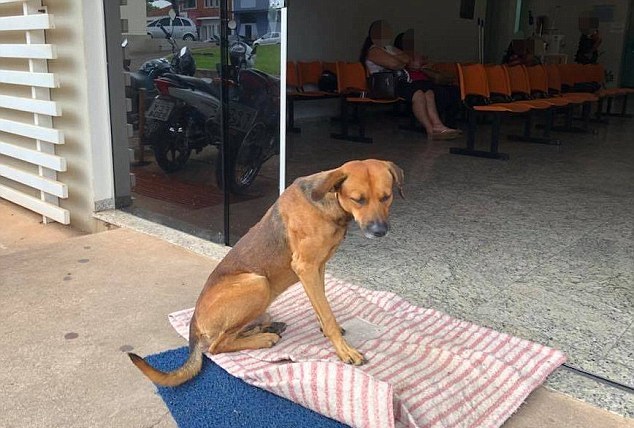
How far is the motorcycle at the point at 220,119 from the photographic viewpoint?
11.8ft

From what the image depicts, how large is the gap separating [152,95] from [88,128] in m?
0.58

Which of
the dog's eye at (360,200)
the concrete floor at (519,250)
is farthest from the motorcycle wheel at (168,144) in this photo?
the dog's eye at (360,200)

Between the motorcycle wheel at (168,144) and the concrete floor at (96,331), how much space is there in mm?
567

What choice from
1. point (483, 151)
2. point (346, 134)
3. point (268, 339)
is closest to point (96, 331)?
point (268, 339)

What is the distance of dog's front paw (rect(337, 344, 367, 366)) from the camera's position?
2.37 metres

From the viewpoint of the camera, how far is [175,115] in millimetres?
4270

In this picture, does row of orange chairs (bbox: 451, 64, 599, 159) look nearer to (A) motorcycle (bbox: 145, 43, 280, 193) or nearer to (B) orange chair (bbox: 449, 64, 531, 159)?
(B) orange chair (bbox: 449, 64, 531, 159)

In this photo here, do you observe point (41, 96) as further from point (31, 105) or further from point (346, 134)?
point (346, 134)

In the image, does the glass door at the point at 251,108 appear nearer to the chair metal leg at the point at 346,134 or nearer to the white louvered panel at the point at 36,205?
the white louvered panel at the point at 36,205

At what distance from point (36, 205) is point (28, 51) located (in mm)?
1322

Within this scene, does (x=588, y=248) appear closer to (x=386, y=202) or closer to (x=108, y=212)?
(x=386, y=202)

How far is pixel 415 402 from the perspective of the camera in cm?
218

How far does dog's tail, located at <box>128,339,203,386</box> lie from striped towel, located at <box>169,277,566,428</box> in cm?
11

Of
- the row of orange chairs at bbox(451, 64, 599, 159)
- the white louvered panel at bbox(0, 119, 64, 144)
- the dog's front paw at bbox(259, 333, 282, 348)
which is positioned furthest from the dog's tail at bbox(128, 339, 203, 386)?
the row of orange chairs at bbox(451, 64, 599, 159)
